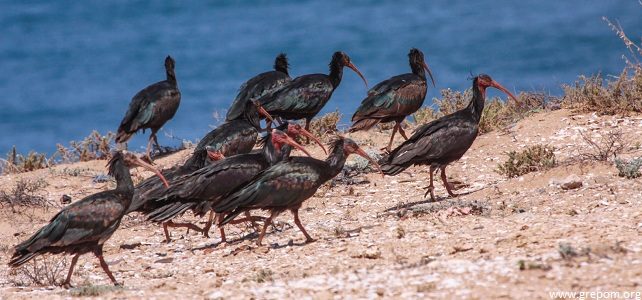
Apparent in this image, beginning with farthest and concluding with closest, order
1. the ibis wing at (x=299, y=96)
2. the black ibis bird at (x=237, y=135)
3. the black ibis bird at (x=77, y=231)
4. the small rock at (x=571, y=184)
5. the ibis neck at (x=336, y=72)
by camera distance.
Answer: the ibis neck at (x=336, y=72), the ibis wing at (x=299, y=96), the black ibis bird at (x=237, y=135), the small rock at (x=571, y=184), the black ibis bird at (x=77, y=231)

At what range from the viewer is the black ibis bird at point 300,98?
16672 millimetres

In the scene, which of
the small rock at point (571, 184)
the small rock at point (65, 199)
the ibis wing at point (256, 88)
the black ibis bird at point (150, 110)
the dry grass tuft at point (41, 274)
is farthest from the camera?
the black ibis bird at point (150, 110)

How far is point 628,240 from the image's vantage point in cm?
945

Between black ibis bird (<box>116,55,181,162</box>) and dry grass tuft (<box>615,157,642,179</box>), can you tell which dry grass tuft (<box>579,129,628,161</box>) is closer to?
dry grass tuft (<box>615,157,642,179</box>)

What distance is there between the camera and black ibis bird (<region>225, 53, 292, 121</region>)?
57.2 ft

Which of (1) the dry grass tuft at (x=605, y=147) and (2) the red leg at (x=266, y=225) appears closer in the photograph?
(2) the red leg at (x=266, y=225)

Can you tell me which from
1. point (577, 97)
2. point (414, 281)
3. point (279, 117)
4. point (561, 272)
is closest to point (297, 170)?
point (414, 281)

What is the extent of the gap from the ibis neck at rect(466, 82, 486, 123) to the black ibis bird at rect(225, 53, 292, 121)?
3903mm

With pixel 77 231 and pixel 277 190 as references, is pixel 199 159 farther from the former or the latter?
pixel 77 231

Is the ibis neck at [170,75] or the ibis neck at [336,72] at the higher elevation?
the ibis neck at [170,75]

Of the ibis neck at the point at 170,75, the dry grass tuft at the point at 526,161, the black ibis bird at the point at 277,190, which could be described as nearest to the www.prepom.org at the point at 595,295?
the black ibis bird at the point at 277,190

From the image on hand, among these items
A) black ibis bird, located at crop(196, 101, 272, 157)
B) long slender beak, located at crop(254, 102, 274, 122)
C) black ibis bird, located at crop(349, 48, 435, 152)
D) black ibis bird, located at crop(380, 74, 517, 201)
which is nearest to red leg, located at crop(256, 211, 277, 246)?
black ibis bird, located at crop(380, 74, 517, 201)

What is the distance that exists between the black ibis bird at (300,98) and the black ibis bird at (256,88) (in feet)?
1.22

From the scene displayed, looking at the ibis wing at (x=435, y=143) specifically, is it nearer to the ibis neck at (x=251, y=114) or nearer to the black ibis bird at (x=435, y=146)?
the black ibis bird at (x=435, y=146)
